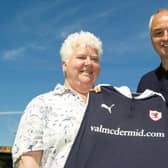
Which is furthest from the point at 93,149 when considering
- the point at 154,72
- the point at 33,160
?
the point at 154,72

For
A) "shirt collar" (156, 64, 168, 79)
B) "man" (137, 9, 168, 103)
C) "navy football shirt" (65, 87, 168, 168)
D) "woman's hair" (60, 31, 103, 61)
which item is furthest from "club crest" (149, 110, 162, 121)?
"woman's hair" (60, 31, 103, 61)

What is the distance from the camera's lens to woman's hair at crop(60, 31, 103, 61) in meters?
3.86

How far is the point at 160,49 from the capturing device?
3967mm

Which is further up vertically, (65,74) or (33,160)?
(65,74)

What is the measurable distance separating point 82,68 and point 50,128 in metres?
0.51

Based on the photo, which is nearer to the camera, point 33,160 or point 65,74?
point 33,160

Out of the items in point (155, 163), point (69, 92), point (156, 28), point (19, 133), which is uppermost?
point (156, 28)

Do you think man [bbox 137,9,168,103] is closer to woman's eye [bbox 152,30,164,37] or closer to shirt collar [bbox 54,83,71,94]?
woman's eye [bbox 152,30,164,37]

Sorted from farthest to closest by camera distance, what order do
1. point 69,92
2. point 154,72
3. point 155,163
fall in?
1. point 154,72
2. point 69,92
3. point 155,163

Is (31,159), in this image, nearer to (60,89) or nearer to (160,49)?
(60,89)

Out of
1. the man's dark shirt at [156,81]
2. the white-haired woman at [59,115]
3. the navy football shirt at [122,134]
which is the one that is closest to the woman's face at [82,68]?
the white-haired woman at [59,115]

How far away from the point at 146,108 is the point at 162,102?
129mm

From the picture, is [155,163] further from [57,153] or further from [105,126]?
[57,153]

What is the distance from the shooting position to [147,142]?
3.60 meters
